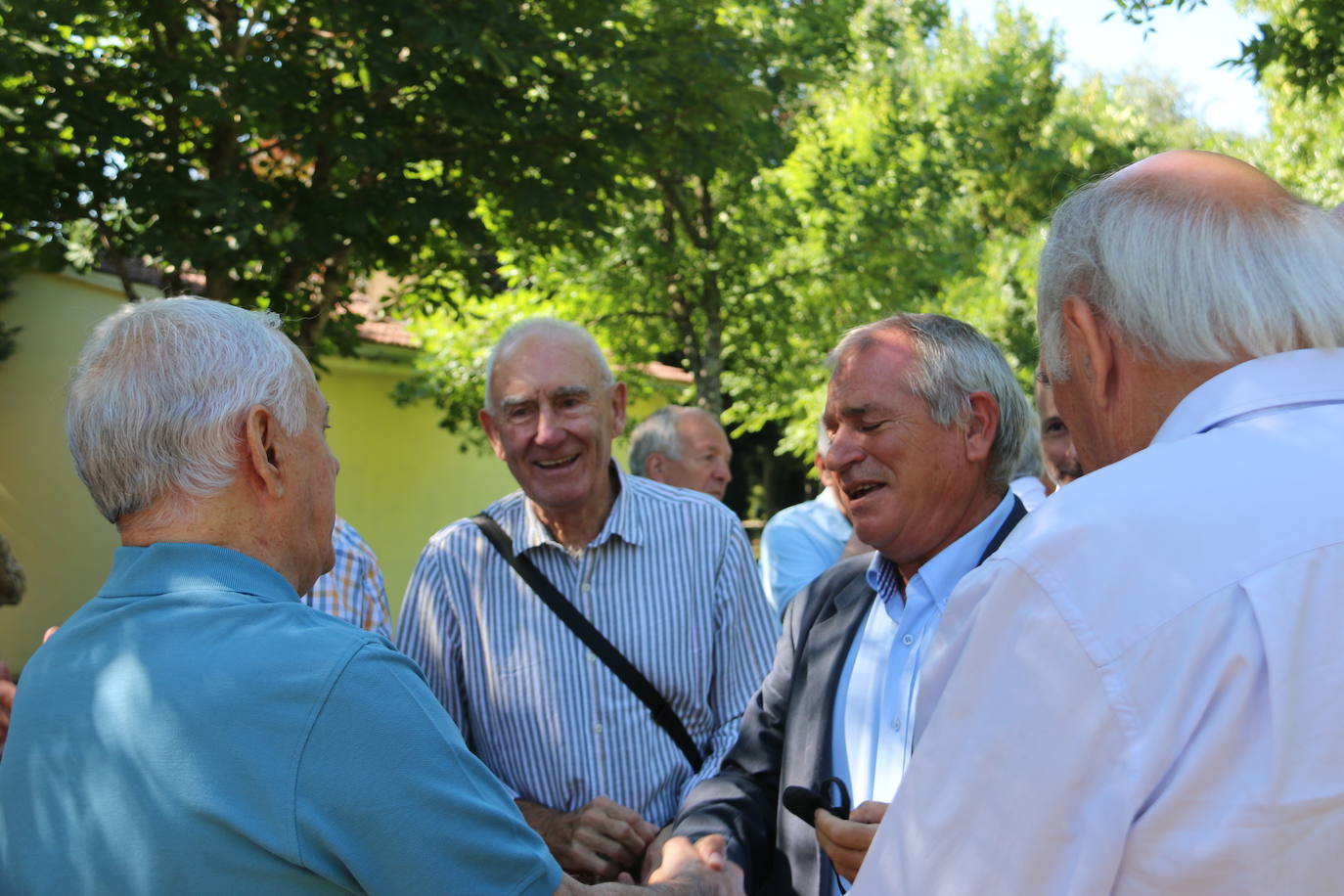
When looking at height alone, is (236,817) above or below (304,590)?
below

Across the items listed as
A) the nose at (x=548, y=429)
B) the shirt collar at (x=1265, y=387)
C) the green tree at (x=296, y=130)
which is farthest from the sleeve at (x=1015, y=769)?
the green tree at (x=296, y=130)

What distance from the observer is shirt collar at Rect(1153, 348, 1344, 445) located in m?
1.39

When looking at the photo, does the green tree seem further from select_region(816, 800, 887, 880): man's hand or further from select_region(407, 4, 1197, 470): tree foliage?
select_region(816, 800, 887, 880): man's hand

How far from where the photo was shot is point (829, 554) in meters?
5.77

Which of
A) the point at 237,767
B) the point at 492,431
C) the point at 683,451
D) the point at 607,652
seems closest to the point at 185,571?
the point at 237,767

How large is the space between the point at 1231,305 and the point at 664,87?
6.82 m

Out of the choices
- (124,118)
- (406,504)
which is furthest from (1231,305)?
(406,504)

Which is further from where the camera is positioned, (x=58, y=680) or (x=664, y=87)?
(x=664, y=87)

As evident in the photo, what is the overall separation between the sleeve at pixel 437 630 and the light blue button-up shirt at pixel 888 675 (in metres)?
1.28

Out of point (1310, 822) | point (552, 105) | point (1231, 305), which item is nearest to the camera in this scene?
point (1310, 822)

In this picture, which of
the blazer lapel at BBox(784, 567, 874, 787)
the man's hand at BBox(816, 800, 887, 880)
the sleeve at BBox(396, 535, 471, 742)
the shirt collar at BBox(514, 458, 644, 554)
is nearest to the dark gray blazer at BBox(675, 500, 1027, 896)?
the blazer lapel at BBox(784, 567, 874, 787)

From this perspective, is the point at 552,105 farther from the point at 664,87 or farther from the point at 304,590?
the point at 304,590

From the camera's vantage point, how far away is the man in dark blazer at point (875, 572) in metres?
2.62

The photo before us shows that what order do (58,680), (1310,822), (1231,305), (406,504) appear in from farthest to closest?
1. (406,504)
2. (58,680)
3. (1231,305)
4. (1310,822)
